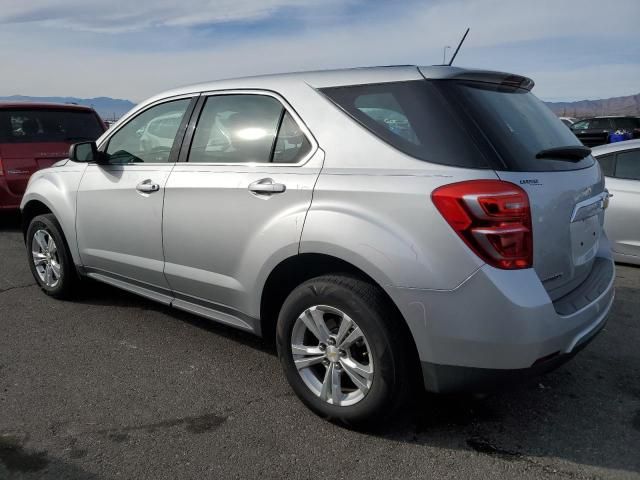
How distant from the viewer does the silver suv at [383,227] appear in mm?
2295

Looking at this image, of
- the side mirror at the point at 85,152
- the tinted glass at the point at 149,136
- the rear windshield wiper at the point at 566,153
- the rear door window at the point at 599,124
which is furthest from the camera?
the rear door window at the point at 599,124

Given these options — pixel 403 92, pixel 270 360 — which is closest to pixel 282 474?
pixel 270 360

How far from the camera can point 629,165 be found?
553 cm

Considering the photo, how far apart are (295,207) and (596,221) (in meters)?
1.56

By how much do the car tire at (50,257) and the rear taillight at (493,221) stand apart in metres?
3.34

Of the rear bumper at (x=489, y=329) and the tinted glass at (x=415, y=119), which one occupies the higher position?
the tinted glass at (x=415, y=119)

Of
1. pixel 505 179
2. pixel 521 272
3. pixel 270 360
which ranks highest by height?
pixel 505 179

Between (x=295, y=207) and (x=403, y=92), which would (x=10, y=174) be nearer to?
(x=295, y=207)

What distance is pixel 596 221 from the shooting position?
2.90 meters

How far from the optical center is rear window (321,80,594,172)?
239 cm

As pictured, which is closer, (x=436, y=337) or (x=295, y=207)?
(x=436, y=337)

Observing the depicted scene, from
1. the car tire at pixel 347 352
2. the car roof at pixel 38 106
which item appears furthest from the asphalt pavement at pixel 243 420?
the car roof at pixel 38 106

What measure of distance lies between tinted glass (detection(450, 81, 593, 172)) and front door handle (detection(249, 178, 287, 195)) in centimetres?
92

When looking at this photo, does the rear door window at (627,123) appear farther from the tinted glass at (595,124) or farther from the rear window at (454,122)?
the rear window at (454,122)
